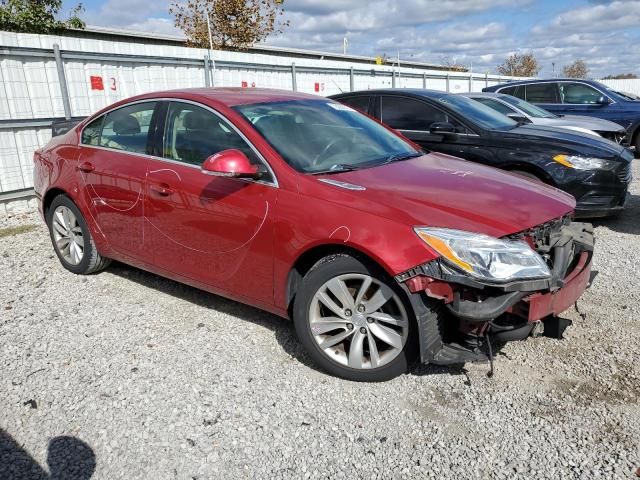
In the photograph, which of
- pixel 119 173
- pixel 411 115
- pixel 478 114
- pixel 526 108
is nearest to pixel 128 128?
pixel 119 173

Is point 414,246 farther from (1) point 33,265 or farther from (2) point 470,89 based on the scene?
(2) point 470,89

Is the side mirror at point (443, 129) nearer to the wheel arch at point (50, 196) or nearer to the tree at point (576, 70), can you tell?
the wheel arch at point (50, 196)

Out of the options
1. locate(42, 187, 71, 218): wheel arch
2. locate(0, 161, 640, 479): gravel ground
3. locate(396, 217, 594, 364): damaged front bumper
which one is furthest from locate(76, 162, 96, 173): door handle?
locate(396, 217, 594, 364): damaged front bumper

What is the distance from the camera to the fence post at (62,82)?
7605mm

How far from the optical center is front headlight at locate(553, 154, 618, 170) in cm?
568

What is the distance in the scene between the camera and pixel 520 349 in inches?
134

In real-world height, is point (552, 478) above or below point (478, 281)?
below

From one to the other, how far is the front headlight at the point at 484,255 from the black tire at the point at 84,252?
10.1 feet

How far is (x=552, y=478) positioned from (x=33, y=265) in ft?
15.9

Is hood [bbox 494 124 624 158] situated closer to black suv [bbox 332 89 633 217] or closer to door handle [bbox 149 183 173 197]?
black suv [bbox 332 89 633 217]

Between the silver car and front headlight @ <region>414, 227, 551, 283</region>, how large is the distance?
5.75 metres

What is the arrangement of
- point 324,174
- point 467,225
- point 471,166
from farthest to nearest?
1. point 471,166
2. point 324,174
3. point 467,225

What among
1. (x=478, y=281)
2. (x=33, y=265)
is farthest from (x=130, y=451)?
(x=33, y=265)

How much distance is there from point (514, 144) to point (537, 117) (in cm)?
340
